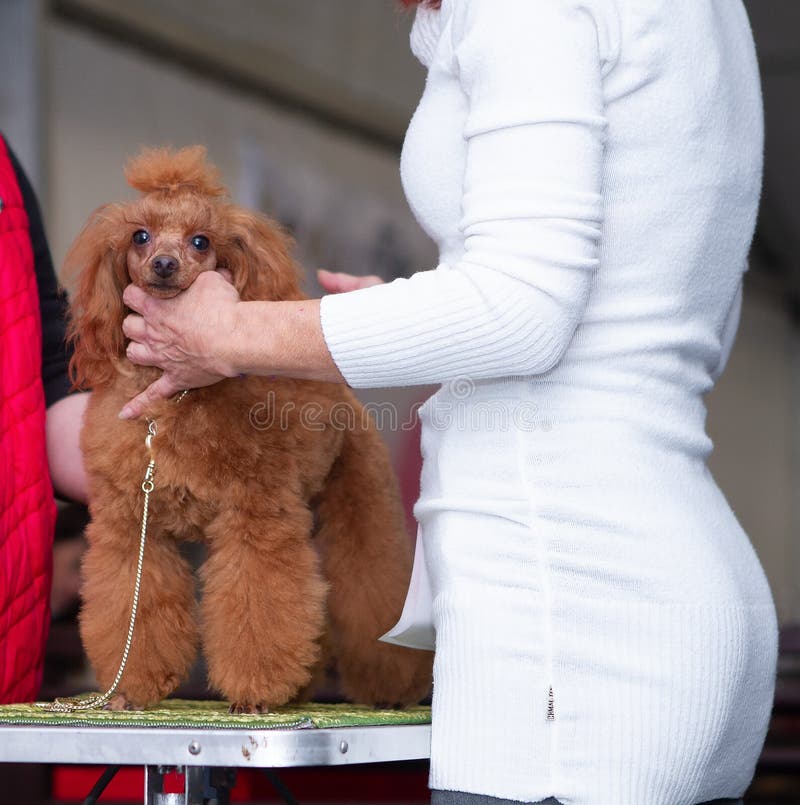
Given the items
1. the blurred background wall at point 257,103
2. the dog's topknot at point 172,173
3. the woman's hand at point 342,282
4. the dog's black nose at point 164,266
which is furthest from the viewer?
the blurred background wall at point 257,103

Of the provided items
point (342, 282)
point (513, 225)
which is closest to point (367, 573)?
point (342, 282)

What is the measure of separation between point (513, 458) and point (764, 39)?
531 cm

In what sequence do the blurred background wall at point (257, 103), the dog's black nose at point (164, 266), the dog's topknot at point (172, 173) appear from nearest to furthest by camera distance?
1. the dog's black nose at point (164, 266)
2. the dog's topknot at point (172, 173)
3. the blurred background wall at point (257, 103)

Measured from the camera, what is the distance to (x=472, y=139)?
3.44 feet

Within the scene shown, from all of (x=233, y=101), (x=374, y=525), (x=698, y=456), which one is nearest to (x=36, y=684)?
(x=374, y=525)

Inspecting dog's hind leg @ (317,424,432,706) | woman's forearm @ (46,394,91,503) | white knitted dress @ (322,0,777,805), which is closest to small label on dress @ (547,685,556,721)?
white knitted dress @ (322,0,777,805)

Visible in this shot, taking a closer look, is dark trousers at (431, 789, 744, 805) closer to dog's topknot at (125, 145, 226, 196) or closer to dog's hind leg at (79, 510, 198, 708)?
dog's hind leg at (79, 510, 198, 708)

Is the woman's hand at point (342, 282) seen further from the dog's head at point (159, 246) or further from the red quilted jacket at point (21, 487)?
the red quilted jacket at point (21, 487)

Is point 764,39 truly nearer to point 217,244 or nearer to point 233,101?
point 233,101

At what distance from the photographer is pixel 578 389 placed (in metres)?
1.08

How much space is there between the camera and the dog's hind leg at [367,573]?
1573 millimetres

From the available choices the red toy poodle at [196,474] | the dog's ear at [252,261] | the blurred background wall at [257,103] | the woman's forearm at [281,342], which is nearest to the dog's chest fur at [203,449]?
the red toy poodle at [196,474]

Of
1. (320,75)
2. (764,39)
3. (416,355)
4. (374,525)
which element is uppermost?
(764,39)

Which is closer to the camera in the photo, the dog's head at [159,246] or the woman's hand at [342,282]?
the dog's head at [159,246]
